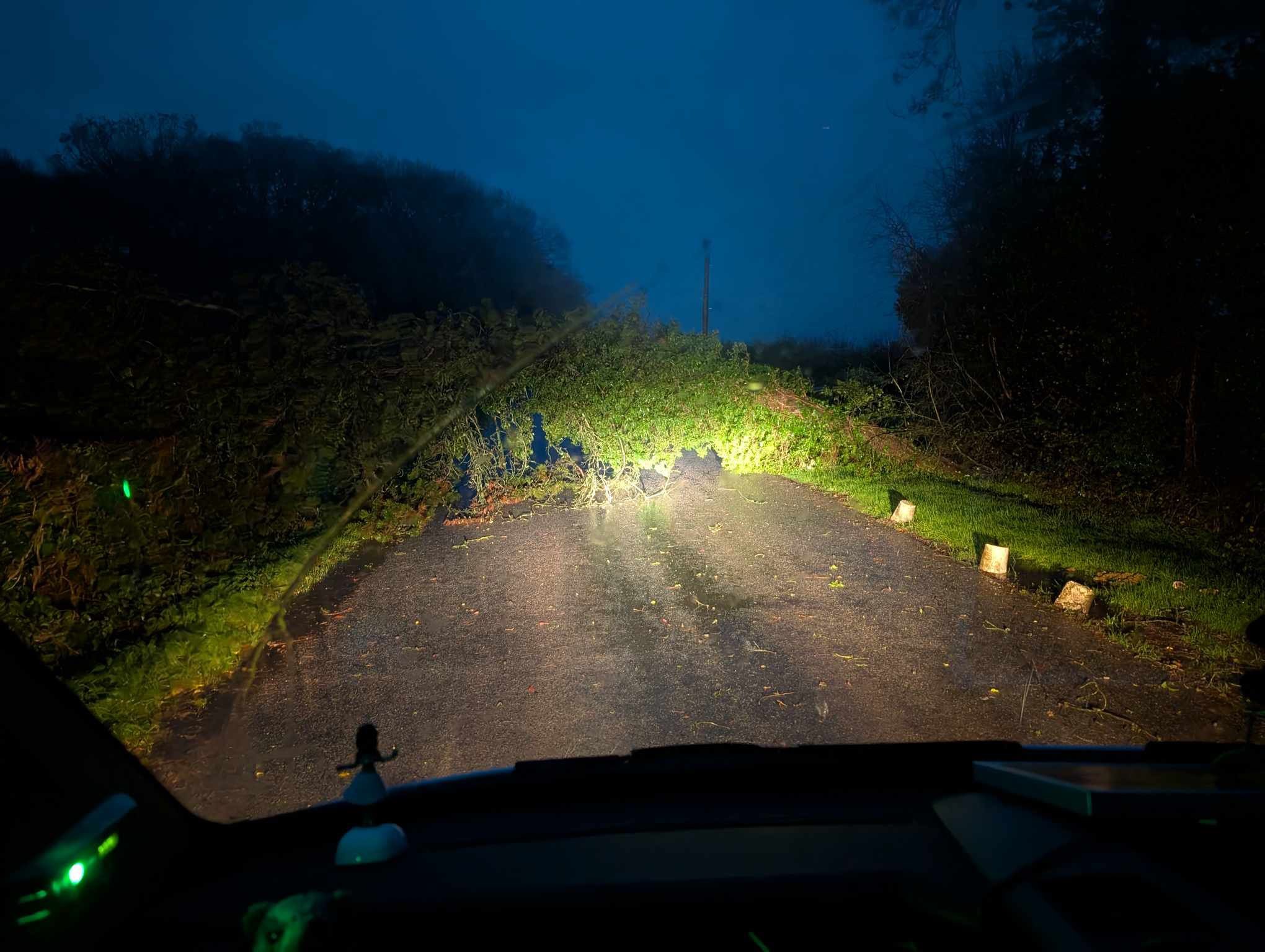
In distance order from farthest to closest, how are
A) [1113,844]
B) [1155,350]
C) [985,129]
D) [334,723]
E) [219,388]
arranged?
[985,129], [1155,350], [219,388], [334,723], [1113,844]

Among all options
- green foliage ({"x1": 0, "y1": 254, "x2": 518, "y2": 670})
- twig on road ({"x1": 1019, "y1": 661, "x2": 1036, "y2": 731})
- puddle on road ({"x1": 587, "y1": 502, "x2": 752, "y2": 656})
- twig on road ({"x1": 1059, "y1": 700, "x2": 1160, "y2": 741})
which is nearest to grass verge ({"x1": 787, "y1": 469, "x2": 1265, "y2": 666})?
Answer: twig on road ({"x1": 1019, "y1": 661, "x2": 1036, "y2": 731})

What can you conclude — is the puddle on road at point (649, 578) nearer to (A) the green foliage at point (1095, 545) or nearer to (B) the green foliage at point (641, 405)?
(B) the green foliage at point (641, 405)

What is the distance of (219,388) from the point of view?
7324 millimetres

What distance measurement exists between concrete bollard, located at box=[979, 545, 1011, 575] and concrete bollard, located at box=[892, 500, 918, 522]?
1787 mm

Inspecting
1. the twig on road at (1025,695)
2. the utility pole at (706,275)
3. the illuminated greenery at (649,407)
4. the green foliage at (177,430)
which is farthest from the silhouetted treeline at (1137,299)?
the utility pole at (706,275)

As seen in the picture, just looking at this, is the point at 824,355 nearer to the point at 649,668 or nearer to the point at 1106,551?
the point at 1106,551

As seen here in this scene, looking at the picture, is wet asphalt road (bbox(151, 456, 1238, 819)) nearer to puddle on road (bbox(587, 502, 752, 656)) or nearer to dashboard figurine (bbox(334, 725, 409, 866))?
puddle on road (bbox(587, 502, 752, 656))

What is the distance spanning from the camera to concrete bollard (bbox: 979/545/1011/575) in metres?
7.36

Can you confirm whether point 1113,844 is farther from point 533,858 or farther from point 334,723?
point 334,723

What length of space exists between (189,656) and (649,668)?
3154mm

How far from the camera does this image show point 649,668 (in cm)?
552

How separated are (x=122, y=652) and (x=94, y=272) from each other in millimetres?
3340

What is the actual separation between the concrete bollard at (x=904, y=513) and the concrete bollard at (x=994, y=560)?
5.86ft

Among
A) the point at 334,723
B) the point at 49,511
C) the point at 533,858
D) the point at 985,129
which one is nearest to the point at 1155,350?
the point at 334,723
